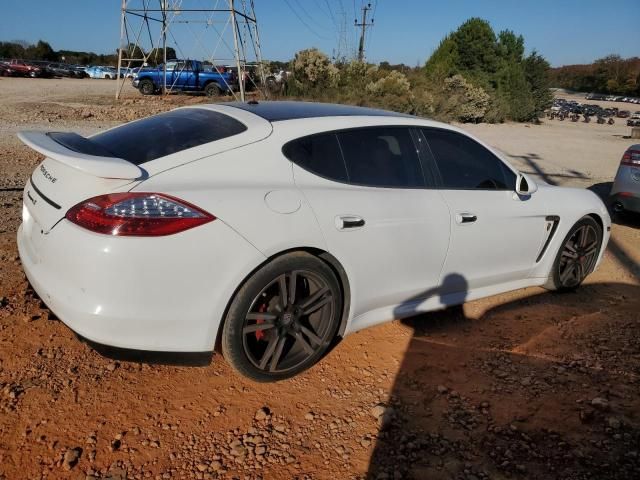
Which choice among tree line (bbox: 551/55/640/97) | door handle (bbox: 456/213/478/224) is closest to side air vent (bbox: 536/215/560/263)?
door handle (bbox: 456/213/478/224)

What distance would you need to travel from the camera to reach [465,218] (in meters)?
3.32

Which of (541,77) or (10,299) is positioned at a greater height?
(541,77)

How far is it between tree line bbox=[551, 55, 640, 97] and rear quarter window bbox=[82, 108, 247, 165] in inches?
4320

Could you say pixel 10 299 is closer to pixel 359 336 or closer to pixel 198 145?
pixel 198 145

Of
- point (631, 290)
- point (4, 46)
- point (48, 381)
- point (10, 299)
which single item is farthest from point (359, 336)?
point (4, 46)

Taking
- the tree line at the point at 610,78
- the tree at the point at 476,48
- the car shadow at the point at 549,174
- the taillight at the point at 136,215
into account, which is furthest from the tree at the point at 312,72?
the tree line at the point at 610,78

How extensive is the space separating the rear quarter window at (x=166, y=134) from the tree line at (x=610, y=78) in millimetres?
109737

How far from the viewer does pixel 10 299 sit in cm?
350

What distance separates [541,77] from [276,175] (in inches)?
1499

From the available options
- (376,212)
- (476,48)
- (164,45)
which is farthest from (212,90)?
(376,212)

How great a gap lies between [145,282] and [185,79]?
24011mm

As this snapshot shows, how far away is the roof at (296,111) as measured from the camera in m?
3.06

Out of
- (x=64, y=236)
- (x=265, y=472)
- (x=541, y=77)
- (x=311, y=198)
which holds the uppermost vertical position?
(x=541, y=77)

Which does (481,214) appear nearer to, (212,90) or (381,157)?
(381,157)
